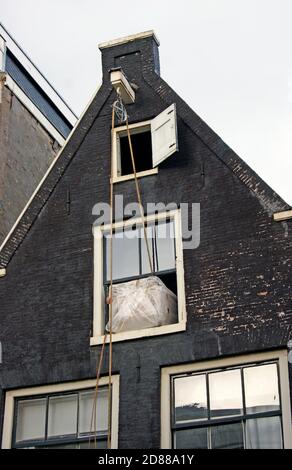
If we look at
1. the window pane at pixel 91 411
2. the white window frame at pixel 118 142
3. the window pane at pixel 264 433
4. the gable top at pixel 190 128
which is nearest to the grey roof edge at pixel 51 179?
the gable top at pixel 190 128

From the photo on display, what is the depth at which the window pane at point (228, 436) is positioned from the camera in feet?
40.6

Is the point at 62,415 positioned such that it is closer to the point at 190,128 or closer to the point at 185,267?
the point at 185,267

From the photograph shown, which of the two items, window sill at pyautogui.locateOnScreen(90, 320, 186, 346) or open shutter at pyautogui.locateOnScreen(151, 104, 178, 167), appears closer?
window sill at pyautogui.locateOnScreen(90, 320, 186, 346)

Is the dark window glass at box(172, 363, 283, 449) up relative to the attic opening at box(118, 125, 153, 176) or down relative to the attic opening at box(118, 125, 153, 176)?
down

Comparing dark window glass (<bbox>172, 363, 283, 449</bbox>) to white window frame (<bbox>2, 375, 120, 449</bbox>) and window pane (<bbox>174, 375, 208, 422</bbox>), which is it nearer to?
window pane (<bbox>174, 375, 208, 422</bbox>)

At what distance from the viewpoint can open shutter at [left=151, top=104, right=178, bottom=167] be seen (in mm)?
14812

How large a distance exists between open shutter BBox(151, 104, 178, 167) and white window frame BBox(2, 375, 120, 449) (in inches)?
146

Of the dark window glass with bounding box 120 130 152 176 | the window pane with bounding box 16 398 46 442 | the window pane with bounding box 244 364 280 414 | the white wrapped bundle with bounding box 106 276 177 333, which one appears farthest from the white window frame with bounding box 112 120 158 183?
the window pane with bounding box 244 364 280 414

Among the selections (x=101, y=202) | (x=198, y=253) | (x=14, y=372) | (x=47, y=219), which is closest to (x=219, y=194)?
(x=198, y=253)

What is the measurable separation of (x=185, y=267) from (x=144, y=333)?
121 cm

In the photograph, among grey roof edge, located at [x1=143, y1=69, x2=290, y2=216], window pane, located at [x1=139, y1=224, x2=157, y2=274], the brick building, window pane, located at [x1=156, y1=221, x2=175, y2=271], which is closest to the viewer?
grey roof edge, located at [x1=143, y1=69, x2=290, y2=216]

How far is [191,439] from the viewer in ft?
41.4

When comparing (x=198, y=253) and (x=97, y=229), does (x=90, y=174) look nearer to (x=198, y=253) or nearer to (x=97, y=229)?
(x=97, y=229)

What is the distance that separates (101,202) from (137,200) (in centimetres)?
64
